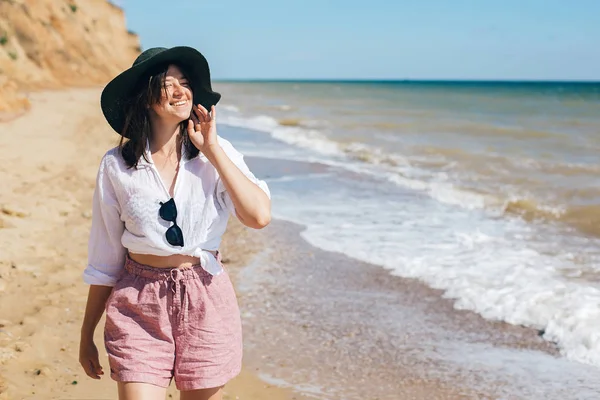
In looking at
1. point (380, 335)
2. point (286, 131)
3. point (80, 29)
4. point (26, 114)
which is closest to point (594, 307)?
point (380, 335)

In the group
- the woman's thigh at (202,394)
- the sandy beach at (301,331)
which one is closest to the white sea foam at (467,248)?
the sandy beach at (301,331)

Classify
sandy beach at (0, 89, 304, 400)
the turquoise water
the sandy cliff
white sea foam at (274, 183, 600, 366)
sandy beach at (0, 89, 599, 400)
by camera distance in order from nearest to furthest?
sandy beach at (0, 89, 304, 400) → sandy beach at (0, 89, 599, 400) → white sea foam at (274, 183, 600, 366) → the turquoise water → the sandy cliff

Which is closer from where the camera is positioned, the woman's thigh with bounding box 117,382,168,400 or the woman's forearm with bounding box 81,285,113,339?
the woman's thigh with bounding box 117,382,168,400

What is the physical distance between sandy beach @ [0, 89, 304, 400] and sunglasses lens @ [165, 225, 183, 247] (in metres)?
2.04

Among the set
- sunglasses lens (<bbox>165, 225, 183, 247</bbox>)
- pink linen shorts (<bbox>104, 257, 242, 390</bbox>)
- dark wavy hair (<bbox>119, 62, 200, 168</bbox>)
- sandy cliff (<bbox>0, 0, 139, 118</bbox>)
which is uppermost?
sandy cliff (<bbox>0, 0, 139, 118</bbox>)

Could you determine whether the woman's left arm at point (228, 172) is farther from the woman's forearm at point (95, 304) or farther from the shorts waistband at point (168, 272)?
the woman's forearm at point (95, 304)

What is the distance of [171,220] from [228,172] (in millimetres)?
262

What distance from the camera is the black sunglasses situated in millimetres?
2504

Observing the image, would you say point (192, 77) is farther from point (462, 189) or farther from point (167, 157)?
point (462, 189)

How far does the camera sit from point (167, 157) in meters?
2.61

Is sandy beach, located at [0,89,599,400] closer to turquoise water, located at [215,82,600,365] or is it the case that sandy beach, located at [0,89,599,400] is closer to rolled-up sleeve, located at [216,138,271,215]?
turquoise water, located at [215,82,600,365]

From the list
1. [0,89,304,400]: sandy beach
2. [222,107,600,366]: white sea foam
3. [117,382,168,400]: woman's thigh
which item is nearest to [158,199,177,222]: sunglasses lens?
[117,382,168,400]: woman's thigh

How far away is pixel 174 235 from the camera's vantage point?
2516 mm

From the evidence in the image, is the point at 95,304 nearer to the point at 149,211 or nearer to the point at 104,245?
the point at 104,245
